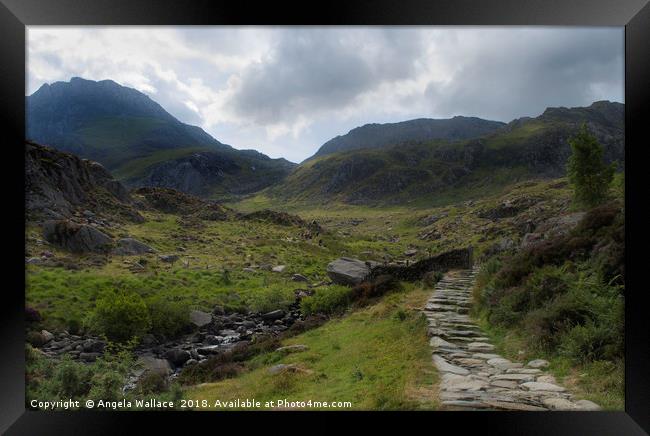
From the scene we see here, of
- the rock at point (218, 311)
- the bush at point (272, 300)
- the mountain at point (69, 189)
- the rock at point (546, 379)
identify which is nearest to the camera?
the rock at point (546, 379)

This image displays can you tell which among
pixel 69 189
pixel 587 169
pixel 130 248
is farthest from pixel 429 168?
pixel 69 189

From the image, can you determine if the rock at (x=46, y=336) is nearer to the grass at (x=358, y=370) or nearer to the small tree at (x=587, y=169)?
the grass at (x=358, y=370)

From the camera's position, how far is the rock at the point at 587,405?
4082 millimetres

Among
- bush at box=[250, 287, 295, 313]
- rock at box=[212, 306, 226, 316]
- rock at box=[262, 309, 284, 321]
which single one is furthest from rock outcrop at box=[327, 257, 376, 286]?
rock at box=[212, 306, 226, 316]

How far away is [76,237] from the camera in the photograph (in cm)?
761

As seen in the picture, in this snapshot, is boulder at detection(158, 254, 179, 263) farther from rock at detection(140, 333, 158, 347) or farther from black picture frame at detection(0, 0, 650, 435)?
black picture frame at detection(0, 0, 650, 435)

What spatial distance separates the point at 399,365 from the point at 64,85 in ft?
29.1

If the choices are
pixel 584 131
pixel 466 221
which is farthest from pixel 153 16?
pixel 584 131

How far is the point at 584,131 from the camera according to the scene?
22.8 ft

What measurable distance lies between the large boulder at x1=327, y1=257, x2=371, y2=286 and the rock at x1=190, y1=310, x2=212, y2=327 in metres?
3.52

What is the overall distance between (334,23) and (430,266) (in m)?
6.48

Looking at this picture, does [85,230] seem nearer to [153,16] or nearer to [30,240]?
[30,240]

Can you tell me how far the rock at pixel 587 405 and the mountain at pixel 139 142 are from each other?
776 centimetres

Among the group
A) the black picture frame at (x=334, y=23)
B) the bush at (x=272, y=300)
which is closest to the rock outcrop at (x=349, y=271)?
the bush at (x=272, y=300)
